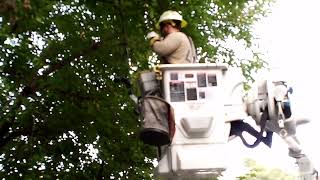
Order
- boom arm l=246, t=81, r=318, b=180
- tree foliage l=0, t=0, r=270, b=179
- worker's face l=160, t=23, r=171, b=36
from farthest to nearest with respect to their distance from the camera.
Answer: tree foliage l=0, t=0, r=270, b=179
worker's face l=160, t=23, r=171, b=36
boom arm l=246, t=81, r=318, b=180

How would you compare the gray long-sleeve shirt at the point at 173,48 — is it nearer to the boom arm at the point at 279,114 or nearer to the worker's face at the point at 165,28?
the worker's face at the point at 165,28

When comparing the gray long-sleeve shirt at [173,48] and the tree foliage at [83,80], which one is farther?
the tree foliage at [83,80]

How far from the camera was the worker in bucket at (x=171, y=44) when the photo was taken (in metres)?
4.20

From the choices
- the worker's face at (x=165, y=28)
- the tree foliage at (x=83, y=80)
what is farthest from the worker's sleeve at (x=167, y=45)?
the tree foliage at (x=83, y=80)

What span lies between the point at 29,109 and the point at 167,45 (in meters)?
4.45

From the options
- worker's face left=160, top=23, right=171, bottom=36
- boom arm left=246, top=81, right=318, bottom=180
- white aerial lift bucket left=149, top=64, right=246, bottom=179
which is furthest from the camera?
worker's face left=160, top=23, right=171, bottom=36

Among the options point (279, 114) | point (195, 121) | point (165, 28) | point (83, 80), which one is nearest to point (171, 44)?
point (165, 28)

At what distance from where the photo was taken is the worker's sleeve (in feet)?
13.8

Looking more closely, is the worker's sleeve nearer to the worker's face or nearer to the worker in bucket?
the worker in bucket

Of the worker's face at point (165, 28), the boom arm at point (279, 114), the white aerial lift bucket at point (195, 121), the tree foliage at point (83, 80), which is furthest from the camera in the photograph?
the tree foliage at point (83, 80)

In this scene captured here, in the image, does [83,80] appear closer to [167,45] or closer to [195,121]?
[167,45]

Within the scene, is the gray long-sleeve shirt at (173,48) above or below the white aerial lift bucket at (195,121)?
above

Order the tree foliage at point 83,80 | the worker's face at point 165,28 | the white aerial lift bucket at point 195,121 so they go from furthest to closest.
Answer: the tree foliage at point 83,80 → the worker's face at point 165,28 → the white aerial lift bucket at point 195,121

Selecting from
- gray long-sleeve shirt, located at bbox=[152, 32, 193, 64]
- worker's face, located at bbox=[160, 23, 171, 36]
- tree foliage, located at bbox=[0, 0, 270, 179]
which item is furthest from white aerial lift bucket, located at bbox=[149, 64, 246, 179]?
tree foliage, located at bbox=[0, 0, 270, 179]
